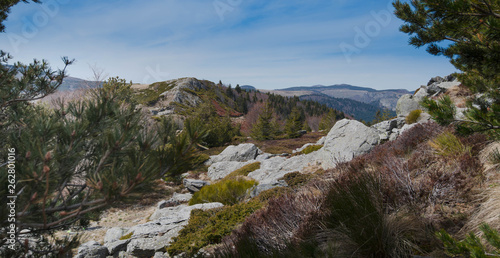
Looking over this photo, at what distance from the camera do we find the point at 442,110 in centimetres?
302

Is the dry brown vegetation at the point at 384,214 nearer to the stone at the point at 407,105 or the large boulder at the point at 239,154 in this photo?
the large boulder at the point at 239,154

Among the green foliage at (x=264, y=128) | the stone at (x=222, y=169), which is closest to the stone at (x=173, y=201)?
the stone at (x=222, y=169)

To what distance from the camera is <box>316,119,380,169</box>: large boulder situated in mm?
10008

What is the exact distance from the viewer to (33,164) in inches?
53.2

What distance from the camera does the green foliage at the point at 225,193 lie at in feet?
28.1

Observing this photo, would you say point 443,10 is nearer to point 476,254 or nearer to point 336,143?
point 476,254

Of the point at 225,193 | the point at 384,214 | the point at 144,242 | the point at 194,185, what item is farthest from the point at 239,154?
the point at 384,214

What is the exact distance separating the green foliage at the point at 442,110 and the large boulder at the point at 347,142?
668 cm

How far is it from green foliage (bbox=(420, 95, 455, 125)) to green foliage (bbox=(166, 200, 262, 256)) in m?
3.39

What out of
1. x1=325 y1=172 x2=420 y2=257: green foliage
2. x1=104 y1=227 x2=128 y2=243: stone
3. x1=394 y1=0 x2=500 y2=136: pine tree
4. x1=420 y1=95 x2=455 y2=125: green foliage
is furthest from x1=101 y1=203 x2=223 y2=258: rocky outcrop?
x1=394 y1=0 x2=500 y2=136: pine tree

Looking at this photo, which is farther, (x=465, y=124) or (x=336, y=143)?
(x=336, y=143)

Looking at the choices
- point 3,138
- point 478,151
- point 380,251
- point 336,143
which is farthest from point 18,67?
point 336,143

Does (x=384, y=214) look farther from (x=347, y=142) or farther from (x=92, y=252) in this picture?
(x=347, y=142)

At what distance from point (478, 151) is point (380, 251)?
3.85 m
